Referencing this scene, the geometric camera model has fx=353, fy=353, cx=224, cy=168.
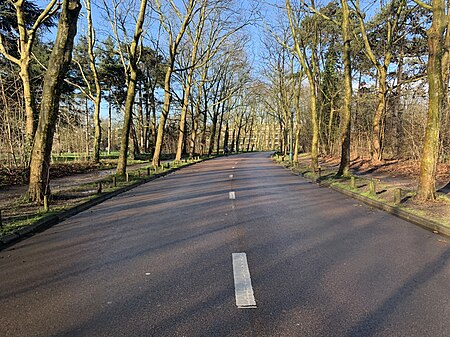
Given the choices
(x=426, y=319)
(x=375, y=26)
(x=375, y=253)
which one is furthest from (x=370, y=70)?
(x=426, y=319)

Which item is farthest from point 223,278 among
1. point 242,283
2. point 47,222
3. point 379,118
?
point 379,118

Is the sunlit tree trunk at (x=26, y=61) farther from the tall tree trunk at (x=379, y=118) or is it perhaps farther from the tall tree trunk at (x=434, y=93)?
the tall tree trunk at (x=379, y=118)

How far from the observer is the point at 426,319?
3.70m

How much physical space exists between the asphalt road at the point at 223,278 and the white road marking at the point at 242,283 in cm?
8

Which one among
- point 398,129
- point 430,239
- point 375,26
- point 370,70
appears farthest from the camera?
point 370,70

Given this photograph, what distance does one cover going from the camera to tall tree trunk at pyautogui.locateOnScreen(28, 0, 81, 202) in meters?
10.2

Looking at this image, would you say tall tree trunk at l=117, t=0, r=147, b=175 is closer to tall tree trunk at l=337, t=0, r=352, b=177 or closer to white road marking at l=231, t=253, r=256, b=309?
tall tree trunk at l=337, t=0, r=352, b=177

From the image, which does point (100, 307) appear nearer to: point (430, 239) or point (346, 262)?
point (346, 262)

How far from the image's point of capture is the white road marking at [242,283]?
4005 mm

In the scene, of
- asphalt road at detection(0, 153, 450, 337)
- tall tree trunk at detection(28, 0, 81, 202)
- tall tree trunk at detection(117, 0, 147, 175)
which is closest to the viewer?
asphalt road at detection(0, 153, 450, 337)

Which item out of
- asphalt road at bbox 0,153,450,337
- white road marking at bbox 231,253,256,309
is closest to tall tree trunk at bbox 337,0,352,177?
asphalt road at bbox 0,153,450,337

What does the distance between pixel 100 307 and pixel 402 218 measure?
7812mm

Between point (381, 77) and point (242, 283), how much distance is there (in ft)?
73.7

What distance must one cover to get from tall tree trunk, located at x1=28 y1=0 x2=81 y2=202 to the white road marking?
24.1 feet
